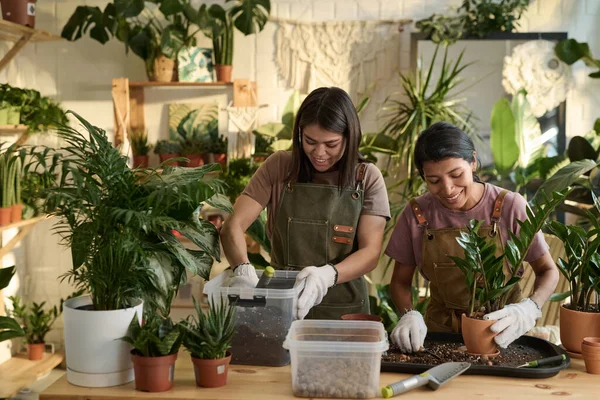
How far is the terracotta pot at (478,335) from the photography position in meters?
1.91

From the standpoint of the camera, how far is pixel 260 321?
1.91 m

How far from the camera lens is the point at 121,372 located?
176 cm

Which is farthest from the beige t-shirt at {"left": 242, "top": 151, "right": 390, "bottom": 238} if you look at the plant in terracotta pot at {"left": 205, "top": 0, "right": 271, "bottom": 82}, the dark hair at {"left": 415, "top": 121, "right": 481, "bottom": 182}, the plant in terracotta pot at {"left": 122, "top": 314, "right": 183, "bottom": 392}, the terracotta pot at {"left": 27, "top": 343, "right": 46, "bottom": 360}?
the terracotta pot at {"left": 27, "top": 343, "right": 46, "bottom": 360}

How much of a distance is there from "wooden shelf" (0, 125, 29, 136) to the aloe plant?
3162mm

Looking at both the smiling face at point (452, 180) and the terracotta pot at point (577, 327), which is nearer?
the terracotta pot at point (577, 327)

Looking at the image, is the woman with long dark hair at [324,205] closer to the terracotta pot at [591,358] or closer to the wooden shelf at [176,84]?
the terracotta pot at [591,358]

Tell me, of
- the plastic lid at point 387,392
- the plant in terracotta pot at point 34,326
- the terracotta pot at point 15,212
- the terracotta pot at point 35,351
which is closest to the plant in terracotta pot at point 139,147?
the terracotta pot at point 15,212

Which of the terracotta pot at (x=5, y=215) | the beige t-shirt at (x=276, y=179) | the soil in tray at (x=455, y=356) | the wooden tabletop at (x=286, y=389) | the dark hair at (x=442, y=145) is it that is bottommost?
the wooden tabletop at (x=286, y=389)

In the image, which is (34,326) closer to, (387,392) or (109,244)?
(109,244)

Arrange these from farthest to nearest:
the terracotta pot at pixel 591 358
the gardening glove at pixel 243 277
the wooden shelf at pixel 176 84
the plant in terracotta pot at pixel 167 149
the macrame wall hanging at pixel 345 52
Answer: the plant in terracotta pot at pixel 167 149
the macrame wall hanging at pixel 345 52
the wooden shelf at pixel 176 84
the gardening glove at pixel 243 277
the terracotta pot at pixel 591 358

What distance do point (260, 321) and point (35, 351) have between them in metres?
3.55

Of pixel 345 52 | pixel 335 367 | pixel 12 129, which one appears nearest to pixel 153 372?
pixel 335 367

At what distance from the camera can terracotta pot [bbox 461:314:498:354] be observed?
191 cm

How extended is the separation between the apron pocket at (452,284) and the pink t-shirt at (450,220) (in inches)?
3.7
